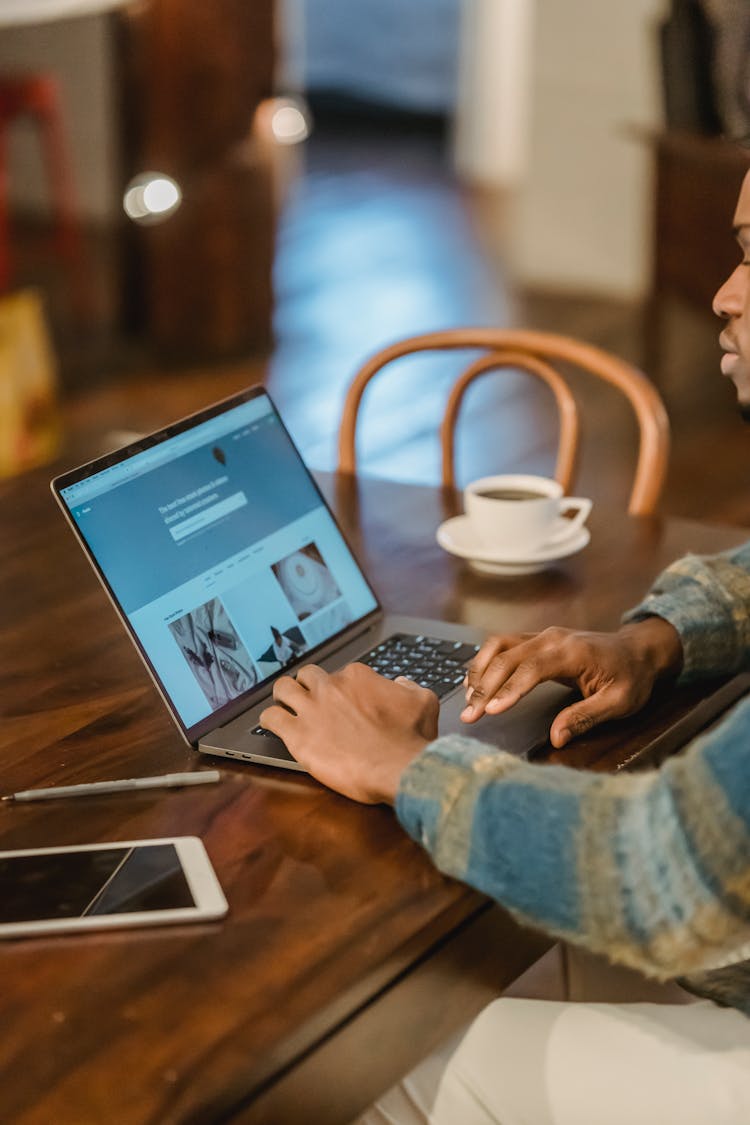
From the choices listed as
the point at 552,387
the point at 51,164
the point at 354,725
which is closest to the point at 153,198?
the point at 51,164

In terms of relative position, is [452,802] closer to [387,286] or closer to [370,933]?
[370,933]

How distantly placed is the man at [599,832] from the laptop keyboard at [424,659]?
0.19 feet

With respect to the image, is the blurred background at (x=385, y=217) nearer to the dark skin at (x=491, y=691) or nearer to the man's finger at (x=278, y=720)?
the dark skin at (x=491, y=691)

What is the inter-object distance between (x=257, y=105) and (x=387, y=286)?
1.04 m

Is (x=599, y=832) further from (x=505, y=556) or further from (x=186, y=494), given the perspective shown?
(x=505, y=556)

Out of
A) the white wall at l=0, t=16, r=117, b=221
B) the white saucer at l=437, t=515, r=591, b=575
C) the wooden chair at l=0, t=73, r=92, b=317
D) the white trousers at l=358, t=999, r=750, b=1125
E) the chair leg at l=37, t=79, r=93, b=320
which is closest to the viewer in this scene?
the white trousers at l=358, t=999, r=750, b=1125

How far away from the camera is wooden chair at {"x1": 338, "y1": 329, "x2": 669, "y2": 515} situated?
1.91 metres

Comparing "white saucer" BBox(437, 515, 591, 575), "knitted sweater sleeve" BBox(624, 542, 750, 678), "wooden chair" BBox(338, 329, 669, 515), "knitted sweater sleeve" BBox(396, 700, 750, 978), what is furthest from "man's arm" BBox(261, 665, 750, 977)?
"wooden chair" BBox(338, 329, 669, 515)

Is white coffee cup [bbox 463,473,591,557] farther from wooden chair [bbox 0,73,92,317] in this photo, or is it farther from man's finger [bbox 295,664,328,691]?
wooden chair [bbox 0,73,92,317]

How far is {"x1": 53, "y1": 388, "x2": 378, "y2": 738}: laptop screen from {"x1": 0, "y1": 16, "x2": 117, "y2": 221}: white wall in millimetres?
4625

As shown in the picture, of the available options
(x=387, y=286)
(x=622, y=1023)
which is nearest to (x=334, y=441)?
(x=387, y=286)

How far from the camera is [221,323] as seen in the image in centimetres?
477

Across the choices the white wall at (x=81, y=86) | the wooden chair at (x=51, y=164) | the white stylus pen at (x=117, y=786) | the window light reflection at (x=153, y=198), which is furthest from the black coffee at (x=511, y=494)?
the white wall at (x=81, y=86)

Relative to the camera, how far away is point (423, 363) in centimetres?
475
